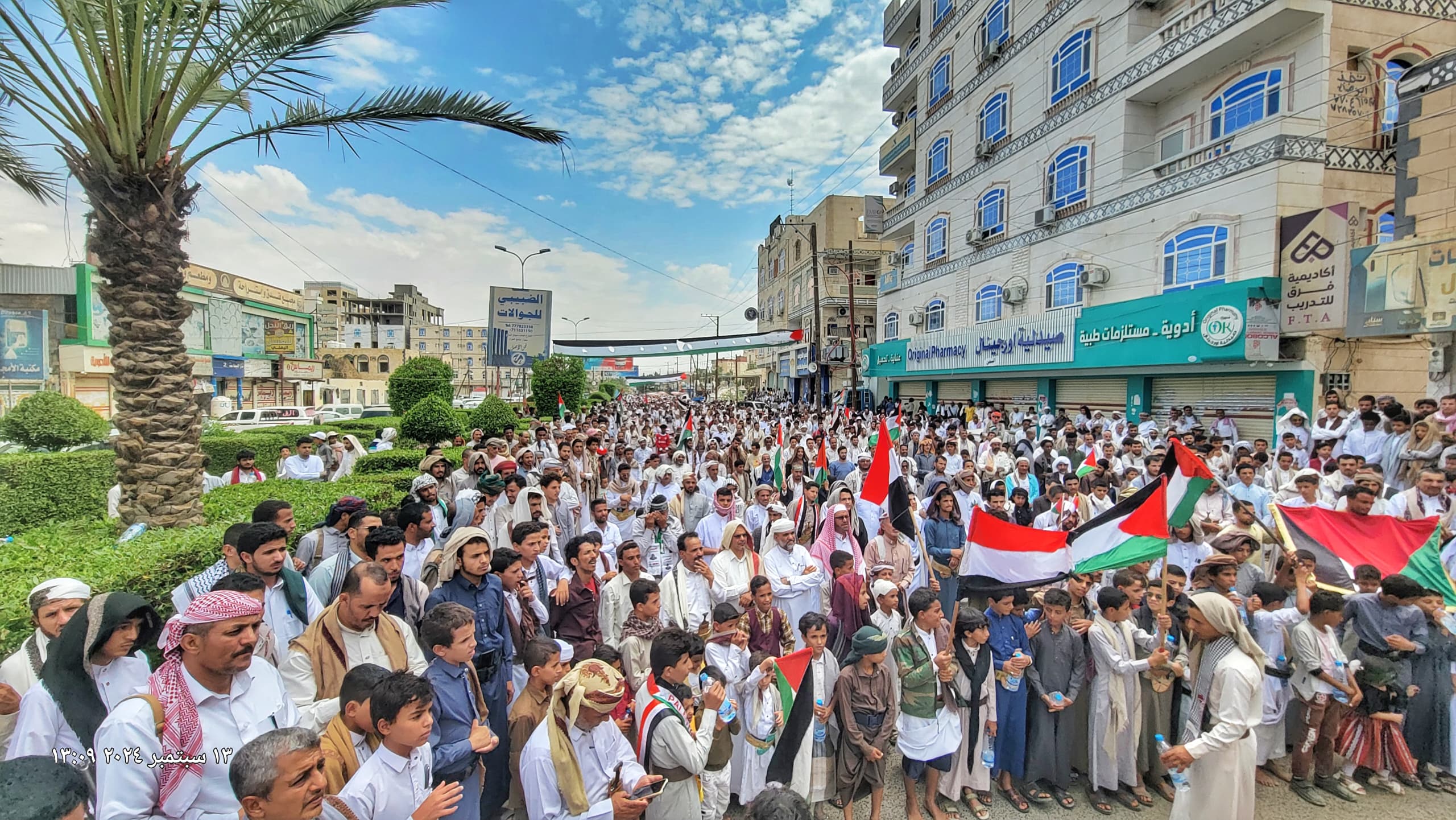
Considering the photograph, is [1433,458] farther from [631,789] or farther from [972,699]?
[631,789]

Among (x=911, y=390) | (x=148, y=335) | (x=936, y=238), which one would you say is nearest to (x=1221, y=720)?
(x=148, y=335)

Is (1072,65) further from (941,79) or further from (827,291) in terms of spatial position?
(827,291)

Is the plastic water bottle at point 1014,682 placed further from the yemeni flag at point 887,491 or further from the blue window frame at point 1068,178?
the blue window frame at point 1068,178

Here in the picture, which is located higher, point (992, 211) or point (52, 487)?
point (992, 211)

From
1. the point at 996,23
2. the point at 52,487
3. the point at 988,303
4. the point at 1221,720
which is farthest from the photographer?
the point at 988,303

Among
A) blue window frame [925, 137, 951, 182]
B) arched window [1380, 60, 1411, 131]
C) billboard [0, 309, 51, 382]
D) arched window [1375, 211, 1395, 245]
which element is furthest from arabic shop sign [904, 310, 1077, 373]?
billboard [0, 309, 51, 382]

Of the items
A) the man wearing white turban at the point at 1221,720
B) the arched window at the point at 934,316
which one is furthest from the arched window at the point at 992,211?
the man wearing white turban at the point at 1221,720

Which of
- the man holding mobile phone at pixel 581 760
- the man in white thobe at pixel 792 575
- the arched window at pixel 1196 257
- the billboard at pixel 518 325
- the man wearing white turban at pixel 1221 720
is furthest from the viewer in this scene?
the billboard at pixel 518 325

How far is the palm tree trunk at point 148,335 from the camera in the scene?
4965mm

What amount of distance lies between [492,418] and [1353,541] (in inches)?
664

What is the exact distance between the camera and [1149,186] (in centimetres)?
1523

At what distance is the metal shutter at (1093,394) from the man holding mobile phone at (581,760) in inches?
687

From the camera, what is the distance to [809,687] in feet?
12.1

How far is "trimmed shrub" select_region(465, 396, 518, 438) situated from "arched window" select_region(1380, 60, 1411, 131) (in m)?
20.1
